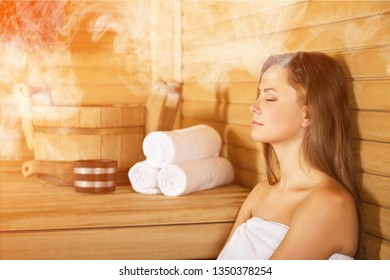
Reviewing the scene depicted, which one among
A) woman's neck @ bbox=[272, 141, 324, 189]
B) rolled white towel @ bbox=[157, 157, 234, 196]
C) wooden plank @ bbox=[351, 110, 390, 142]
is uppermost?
wooden plank @ bbox=[351, 110, 390, 142]

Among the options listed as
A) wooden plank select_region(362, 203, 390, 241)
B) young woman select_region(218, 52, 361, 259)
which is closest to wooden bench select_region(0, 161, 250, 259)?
young woman select_region(218, 52, 361, 259)

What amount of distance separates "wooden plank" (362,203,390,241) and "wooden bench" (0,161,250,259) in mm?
313

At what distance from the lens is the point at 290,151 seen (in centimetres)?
122

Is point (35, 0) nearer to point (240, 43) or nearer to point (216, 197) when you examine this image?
point (240, 43)

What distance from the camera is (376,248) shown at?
1145 millimetres

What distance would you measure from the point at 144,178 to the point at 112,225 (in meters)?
0.20

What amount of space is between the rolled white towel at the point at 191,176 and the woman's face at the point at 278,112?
0.26 meters

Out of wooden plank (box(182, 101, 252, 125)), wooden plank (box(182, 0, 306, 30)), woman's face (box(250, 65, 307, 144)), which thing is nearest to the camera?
woman's face (box(250, 65, 307, 144))

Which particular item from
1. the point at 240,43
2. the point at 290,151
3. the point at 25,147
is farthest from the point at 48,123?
the point at 290,151

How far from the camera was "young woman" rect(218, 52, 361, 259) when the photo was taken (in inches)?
43.0

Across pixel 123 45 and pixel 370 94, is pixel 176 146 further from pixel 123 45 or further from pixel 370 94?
pixel 370 94

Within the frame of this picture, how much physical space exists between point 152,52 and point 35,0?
33 centimetres

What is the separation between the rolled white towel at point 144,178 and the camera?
4.77ft

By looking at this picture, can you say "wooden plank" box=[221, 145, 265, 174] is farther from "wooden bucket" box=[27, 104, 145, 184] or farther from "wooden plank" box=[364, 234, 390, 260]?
"wooden plank" box=[364, 234, 390, 260]
